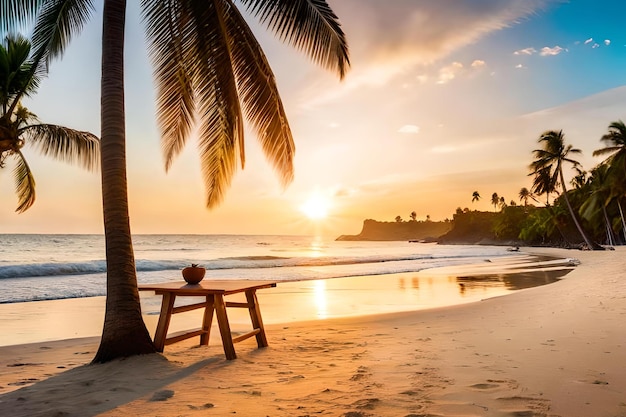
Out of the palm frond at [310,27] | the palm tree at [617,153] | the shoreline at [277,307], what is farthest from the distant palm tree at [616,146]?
the palm frond at [310,27]

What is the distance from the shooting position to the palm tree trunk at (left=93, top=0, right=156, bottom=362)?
5.01 meters

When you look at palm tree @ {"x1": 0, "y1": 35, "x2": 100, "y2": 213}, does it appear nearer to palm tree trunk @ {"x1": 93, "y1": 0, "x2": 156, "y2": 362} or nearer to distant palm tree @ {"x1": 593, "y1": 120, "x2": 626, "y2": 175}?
palm tree trunk @ {"x1": 93, "y1": 0, "x2": 156, "y2": 362}

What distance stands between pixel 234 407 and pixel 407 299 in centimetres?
937

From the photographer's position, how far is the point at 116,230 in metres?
5.14

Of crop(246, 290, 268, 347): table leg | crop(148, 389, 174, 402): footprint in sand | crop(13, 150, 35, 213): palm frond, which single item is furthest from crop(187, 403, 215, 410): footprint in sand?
crop(13, 150, 35, 213): palm frond

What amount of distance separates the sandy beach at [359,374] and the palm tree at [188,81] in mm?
916

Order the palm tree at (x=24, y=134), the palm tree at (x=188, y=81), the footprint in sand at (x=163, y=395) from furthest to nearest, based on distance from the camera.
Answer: the palm tree at (x=24, y=134) → the palm tree at (x=188, y=81) → the footprint in sand at (x=163, y=395)

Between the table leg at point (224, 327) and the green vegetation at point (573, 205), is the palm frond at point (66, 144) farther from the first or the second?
the green vegetation at point (573, 205)

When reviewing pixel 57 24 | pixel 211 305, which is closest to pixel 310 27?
pixel 57 24

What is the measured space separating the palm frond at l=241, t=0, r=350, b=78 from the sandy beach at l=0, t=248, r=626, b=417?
427cm

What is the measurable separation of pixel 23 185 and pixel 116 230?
11.5m

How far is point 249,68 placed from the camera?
6.63 m

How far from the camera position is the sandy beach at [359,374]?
3.24 metres

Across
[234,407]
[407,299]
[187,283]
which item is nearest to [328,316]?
[407,299]
